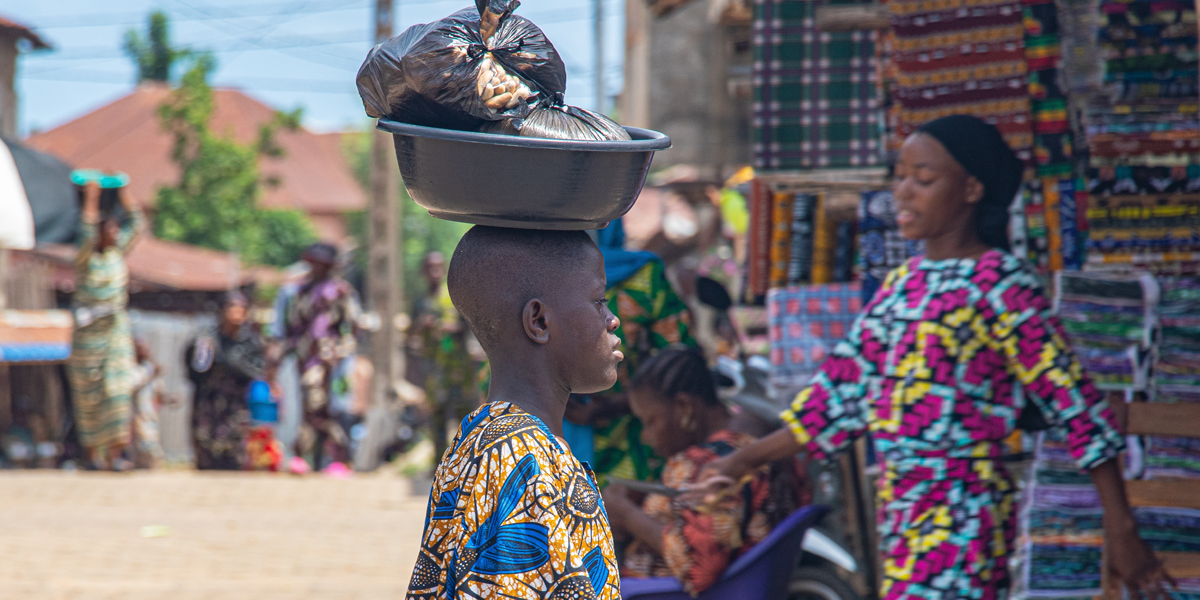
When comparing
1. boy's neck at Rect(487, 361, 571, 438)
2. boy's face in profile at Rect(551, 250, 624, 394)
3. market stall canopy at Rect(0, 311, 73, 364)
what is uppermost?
boy's face in profile at Rect(551, 250, 624, 394)

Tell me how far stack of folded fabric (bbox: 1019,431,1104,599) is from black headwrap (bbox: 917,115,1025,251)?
0.88 metres

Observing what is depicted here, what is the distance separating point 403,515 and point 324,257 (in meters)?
3.01

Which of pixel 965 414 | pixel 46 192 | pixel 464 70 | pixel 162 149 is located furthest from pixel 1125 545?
pixel 162 149

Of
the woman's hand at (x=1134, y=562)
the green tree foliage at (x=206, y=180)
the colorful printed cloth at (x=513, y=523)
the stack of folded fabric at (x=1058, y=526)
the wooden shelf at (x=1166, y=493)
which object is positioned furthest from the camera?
the green tree foliage at (x=206, y=180)

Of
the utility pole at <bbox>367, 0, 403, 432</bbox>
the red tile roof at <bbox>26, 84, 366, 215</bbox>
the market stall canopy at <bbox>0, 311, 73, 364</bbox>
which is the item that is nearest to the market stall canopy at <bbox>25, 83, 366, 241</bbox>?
the red tile roof at <bbox>26, 84, 366, 215</bbox>

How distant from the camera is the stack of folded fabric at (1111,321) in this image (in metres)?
3.56

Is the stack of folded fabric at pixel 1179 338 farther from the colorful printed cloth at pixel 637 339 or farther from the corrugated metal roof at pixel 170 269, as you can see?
the corrugated metal roof at pixel 170 269

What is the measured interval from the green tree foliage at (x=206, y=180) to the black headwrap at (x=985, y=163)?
22670 mm

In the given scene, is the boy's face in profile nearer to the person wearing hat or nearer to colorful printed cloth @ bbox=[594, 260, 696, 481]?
colorful printed cloth @ bbox=[594, 260, 696, 481]

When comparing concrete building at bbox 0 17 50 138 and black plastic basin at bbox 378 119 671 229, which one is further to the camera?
concrete building at bbox 0 17 50 138

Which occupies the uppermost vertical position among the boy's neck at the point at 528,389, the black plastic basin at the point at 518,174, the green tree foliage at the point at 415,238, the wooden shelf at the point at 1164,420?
the black plastic basin at the point at 518,174

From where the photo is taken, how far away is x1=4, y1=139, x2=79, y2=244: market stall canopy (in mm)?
6605

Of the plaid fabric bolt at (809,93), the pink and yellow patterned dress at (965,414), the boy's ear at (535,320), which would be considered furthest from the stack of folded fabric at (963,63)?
the boy's ear at (535,320)

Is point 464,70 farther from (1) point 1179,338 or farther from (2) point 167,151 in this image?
(2) point 167,151
